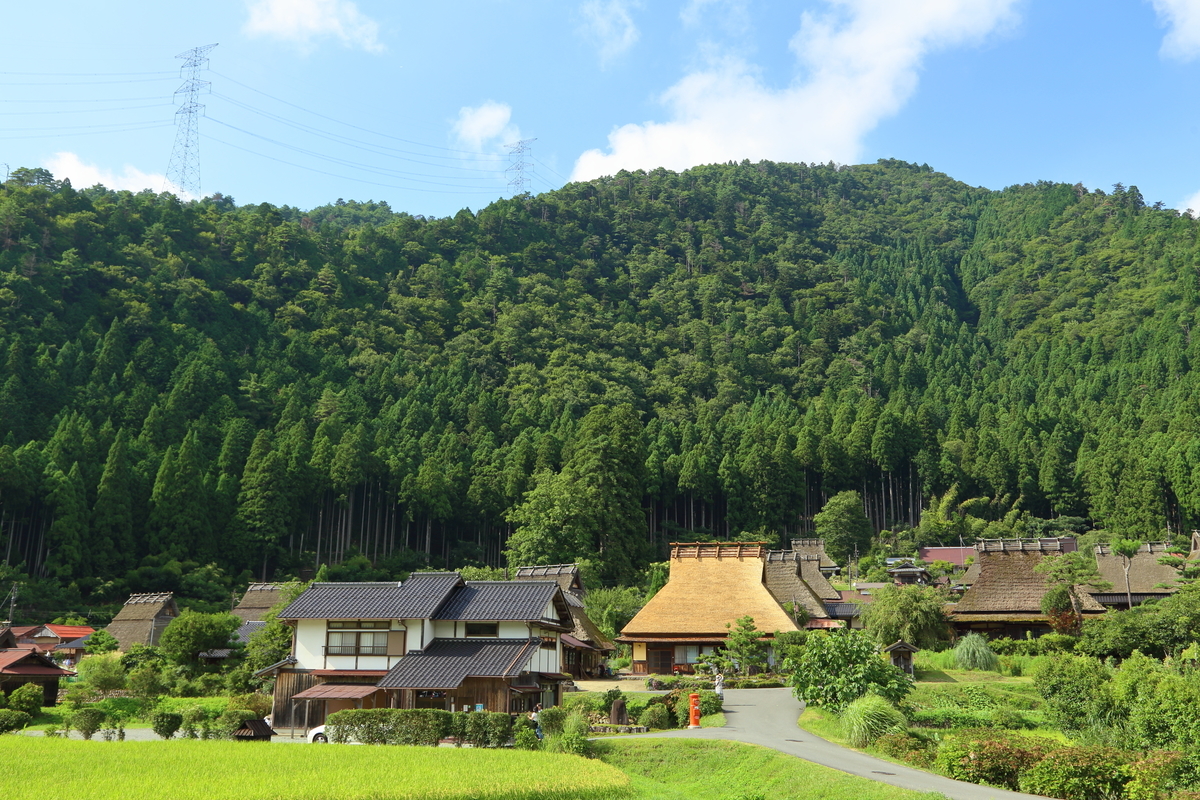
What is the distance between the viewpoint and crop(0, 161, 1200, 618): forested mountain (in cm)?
6919

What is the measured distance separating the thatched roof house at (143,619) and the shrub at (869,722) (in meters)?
40.9

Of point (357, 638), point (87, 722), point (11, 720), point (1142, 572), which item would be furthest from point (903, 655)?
point (11, 720)

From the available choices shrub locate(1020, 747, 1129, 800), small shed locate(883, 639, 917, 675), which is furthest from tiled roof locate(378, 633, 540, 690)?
shrub locate(1020, 747, 1129, 800)

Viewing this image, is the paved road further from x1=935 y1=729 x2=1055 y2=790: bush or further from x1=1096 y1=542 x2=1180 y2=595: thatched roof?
x1=1096 y1=542 x2=1180 y2=595: thatched roof

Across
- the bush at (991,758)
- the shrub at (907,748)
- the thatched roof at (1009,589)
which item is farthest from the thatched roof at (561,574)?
the bush at (991,758)

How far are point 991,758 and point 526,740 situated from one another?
12386mm

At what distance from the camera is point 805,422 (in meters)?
95.0

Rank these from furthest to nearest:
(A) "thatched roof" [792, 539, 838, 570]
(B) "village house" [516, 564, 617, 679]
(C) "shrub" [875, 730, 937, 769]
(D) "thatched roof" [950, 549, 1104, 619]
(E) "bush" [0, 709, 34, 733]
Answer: (A) "thatched roof" [792, 539, 838, 570] → (D) "thatched roof" [950, 549, 1104, 619] → (B) "village house" [516, 564, 617, 679] → (E) "bush" [0, 709, 34, 733] → (C) "shrub" [875, 730, 937, 769]

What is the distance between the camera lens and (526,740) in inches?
1023

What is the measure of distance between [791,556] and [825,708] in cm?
2932

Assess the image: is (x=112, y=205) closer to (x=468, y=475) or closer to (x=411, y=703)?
(x=468, y=475)

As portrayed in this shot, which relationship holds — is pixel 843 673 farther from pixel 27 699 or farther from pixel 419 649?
pixel 27 699

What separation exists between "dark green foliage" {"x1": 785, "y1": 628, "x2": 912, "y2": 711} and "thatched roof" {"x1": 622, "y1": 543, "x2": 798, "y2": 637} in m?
14.4

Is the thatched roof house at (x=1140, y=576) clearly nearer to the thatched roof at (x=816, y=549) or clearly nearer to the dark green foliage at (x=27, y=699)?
the thatched roof at (x=816, y=549)
